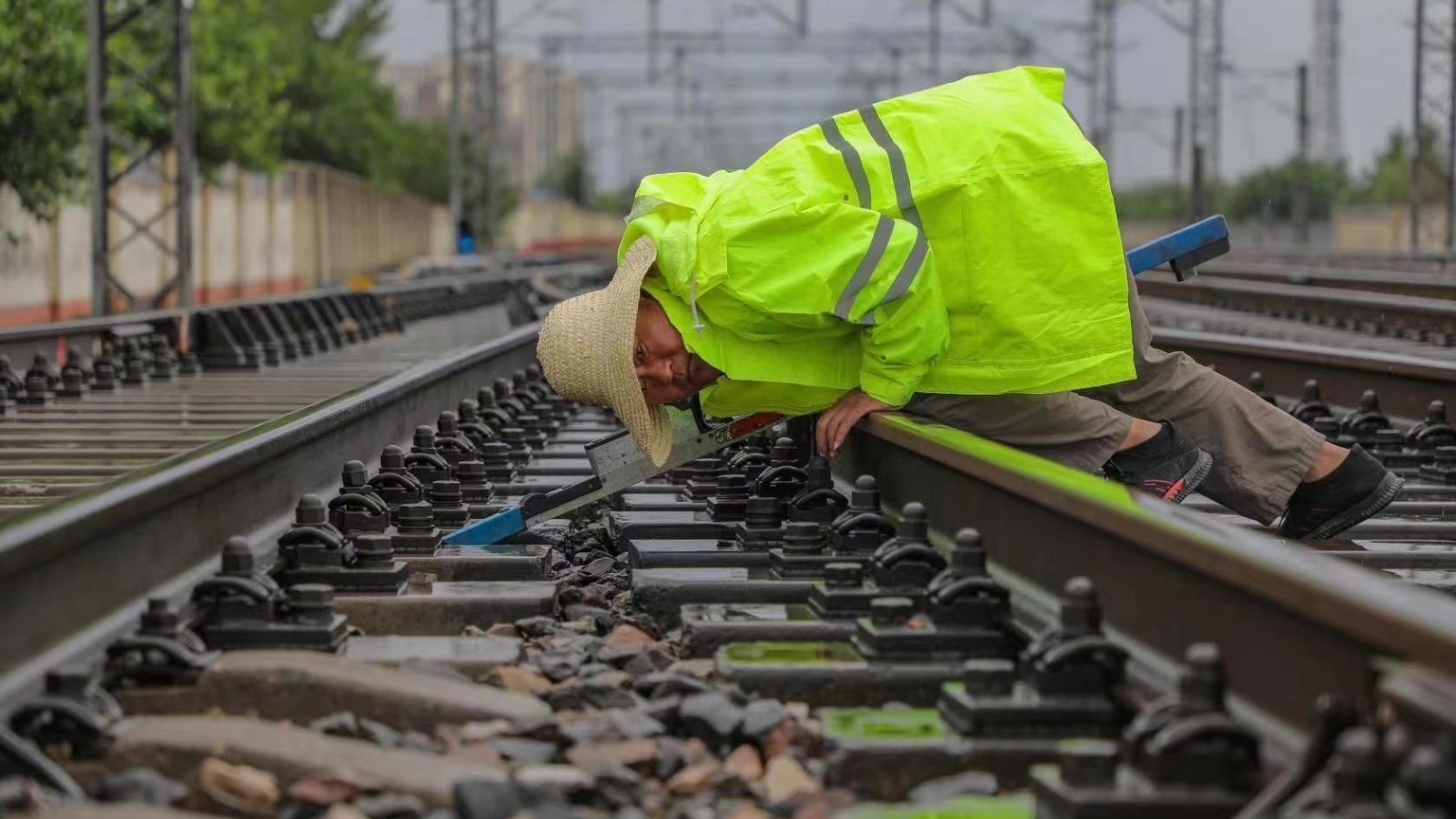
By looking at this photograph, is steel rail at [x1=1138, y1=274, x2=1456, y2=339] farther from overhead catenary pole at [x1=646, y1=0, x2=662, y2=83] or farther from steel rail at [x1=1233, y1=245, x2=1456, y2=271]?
overhead catenary pole at [x1=646, y1=0, x2=662, y2=83]

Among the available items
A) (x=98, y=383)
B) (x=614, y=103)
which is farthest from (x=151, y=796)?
(x=614, y=103)

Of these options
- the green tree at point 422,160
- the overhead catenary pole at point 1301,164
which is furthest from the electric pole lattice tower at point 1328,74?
the green tree at point 422,160

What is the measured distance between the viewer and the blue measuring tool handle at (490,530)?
4.80 meters

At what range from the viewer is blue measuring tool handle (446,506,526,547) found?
15.8ft

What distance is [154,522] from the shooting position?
3791mm

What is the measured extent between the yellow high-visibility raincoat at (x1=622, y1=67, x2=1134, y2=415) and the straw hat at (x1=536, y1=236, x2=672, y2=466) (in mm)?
86

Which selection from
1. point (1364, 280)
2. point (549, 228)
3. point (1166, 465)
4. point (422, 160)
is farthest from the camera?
point (549, 228)

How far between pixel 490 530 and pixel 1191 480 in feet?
5.79

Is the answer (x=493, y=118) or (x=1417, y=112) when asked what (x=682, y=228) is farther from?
(x=493, y=118)

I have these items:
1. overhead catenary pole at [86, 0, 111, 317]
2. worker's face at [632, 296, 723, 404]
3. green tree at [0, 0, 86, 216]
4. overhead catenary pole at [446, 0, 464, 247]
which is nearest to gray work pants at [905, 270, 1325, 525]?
worker's face at [632, 296, 723, 404]

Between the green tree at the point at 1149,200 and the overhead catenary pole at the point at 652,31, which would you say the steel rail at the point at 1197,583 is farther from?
the green tree at the point at 1149,200

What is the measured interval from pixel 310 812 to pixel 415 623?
1322 mm

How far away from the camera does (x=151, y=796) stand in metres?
2.71

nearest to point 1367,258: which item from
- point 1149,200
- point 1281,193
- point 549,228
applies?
point 1281,193
